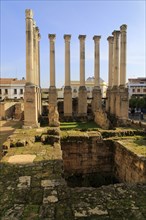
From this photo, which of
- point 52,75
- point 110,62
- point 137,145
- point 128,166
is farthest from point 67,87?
point 128,166

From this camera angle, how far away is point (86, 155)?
12.1m

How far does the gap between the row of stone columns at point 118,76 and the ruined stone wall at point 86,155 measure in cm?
761

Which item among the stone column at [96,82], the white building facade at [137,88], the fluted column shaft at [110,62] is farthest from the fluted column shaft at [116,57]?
the white building facade at [137,88]

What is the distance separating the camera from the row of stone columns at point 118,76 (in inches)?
749

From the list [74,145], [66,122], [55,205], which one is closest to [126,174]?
[74,145]

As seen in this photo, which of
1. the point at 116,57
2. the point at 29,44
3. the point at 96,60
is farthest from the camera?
the point at 96,60

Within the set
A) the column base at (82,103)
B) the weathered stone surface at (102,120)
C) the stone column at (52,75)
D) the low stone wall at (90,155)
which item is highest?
the stone column at (52,75)

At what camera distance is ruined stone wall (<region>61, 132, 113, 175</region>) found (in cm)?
1188

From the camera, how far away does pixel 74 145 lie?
12.0 m

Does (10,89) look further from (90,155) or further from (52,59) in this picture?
(90,155)

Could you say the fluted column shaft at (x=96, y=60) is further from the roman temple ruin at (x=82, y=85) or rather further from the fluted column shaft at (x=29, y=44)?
the fluted column shaft at (x=29, y=44)

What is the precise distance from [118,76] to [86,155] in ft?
37.8

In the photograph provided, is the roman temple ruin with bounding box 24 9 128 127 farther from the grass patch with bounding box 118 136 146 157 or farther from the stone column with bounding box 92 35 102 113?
Result: the grass patch with bounding box 118 136 146 157

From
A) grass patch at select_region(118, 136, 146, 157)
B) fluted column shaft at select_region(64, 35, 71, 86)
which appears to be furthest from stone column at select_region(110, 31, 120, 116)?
grass patch at select_region(118, 136, 146, 157)
